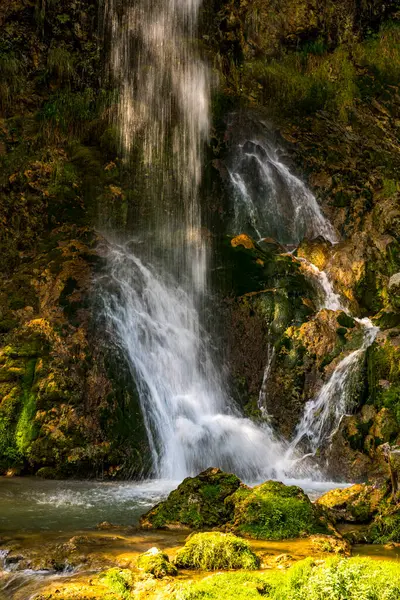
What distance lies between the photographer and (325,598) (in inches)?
172

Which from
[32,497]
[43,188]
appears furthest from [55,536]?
[43,188]

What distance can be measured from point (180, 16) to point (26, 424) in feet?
70.7

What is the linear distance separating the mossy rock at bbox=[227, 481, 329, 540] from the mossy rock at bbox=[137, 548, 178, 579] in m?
2.25

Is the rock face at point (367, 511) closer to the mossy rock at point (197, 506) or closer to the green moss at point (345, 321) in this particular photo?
the mossy rock at point (197, 506)

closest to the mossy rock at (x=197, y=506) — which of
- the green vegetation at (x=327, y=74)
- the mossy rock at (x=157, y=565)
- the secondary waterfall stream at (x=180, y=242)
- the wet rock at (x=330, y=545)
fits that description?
the wet rock at (x=330, y=545)

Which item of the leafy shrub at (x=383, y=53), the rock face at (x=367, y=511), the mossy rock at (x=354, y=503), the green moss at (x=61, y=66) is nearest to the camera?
the rock face at (x=367, y=511)

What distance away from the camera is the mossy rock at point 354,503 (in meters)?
9.05

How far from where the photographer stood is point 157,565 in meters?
5.97

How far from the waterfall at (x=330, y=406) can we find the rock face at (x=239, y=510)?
203 inches

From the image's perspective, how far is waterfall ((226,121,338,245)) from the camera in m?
22.2

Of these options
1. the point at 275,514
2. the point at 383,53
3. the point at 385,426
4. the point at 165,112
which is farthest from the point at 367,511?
the point at 383,53

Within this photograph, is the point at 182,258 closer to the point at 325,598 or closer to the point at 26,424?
the point at 26,424

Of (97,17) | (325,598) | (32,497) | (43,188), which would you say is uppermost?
(97,17)

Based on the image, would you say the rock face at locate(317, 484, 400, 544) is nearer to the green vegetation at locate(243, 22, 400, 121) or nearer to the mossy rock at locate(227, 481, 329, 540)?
the mossy rock at locate(227, 481, 329, 540)
